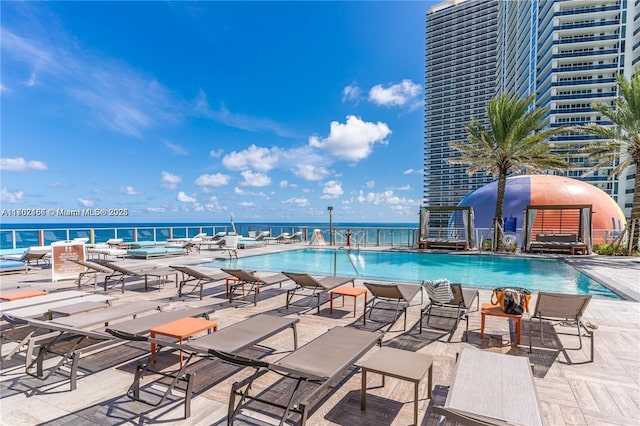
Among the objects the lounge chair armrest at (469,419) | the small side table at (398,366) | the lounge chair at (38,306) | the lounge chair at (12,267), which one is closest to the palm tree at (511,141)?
Result: the small side table at (398,366)

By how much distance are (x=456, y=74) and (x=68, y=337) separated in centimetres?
9888

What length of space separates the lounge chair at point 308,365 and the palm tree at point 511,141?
47.3 feet

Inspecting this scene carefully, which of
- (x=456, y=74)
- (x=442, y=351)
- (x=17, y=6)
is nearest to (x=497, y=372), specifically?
(x=442, y=351)

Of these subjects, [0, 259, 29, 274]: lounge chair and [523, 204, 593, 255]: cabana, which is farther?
[523, 204, 593, 255]: cabana

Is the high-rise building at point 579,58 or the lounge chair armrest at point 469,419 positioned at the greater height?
the high-rise building at point 579,58

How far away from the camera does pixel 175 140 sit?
32562 millimetres

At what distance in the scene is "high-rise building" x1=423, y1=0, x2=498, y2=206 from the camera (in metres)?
80.9

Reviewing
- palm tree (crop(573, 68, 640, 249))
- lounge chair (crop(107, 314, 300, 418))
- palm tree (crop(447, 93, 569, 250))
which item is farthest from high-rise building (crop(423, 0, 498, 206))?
lounge chair (crop(107, 314, 300, 418))

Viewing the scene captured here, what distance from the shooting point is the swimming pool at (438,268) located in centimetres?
823

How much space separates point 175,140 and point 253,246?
22.2m

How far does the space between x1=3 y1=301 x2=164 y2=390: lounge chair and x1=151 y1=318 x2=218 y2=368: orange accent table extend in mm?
436

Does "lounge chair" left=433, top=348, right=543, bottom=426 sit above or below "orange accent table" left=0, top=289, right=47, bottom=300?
above

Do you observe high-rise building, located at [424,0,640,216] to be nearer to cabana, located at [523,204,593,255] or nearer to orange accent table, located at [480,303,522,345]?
cabana, located at [523,204,593,255]

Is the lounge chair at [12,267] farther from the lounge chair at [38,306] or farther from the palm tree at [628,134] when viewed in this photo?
the palm tree at [628,134]
